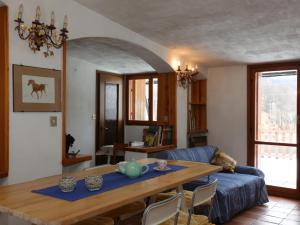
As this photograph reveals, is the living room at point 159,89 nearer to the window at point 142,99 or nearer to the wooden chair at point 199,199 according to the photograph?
the window at point 142,99

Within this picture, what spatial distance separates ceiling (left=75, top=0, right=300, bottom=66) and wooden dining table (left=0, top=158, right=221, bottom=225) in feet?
5.38

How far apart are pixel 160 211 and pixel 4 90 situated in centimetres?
157

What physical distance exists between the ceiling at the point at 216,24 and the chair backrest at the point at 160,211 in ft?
5.93

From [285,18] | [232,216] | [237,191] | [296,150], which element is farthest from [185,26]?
[296,150]

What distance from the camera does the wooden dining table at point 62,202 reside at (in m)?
1.55

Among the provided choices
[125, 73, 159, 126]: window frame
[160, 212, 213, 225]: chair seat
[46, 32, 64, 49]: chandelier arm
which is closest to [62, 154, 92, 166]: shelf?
[46, 32, 64, 49]: chandelier arm

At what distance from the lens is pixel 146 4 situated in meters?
2.94

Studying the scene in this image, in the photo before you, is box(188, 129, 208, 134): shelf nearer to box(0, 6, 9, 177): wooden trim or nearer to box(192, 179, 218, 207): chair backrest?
box(192, 179, 218, 207): chair backrest

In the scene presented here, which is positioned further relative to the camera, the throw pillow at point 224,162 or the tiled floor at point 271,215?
the throw pillow at point 224,162

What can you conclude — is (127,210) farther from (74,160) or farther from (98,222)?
(74,160)

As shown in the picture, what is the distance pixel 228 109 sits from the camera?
554 centimetres

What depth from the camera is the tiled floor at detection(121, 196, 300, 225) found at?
3.97 m

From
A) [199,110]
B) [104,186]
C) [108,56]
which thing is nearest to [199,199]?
[104,186]

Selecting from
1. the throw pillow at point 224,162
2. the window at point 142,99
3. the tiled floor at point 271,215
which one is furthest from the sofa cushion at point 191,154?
the window at point 142,99
